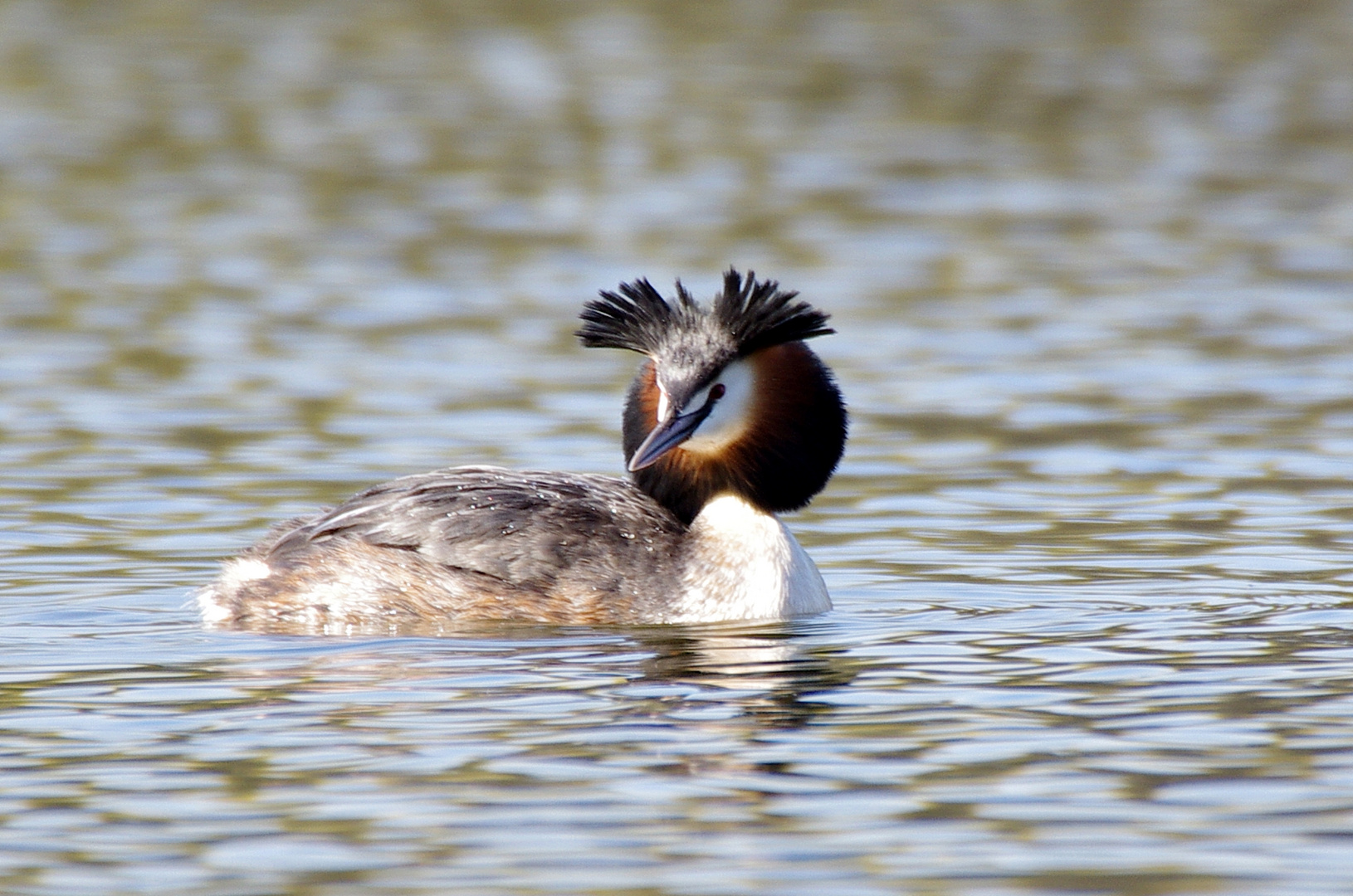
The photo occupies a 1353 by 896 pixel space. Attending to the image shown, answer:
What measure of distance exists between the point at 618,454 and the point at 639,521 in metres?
3.87

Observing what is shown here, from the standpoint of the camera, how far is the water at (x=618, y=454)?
789 centimetres

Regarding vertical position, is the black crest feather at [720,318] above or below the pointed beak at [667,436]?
above

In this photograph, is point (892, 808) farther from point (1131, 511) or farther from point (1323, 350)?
point (1323, 350)

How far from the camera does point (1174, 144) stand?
98.1 feet

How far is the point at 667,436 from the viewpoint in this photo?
11.1 m

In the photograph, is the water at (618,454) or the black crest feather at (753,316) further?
the black crest feather at (753,316)

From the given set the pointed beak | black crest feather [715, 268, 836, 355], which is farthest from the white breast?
black crest feather [715, 268, 836, 355]

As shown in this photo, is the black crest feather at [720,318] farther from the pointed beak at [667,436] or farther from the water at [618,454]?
the water at [618,454]

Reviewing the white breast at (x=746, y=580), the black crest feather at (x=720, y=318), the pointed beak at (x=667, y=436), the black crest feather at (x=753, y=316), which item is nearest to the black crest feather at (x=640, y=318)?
the black crest feather at (x=720, y=318)

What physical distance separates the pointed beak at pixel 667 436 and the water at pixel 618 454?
0.72m

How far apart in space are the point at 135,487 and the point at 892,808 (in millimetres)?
7187

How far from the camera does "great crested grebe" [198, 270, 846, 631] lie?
1107 cm

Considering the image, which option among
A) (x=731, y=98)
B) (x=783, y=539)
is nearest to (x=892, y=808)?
(x=783, y=539)

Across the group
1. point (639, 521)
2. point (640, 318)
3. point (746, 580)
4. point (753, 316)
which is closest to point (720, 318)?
point (753, 316)
